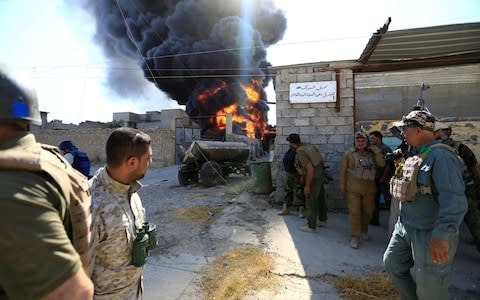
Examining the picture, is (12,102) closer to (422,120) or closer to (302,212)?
(422,120)

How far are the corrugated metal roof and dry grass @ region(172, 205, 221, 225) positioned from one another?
13.9ft

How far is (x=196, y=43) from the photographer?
29.9 meters

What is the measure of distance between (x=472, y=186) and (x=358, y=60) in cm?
317

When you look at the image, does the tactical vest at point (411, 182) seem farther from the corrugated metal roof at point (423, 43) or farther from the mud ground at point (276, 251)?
the corrugated metal roof at point (423, 43)

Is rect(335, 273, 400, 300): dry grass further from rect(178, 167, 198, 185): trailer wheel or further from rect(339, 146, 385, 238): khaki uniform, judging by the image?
rect(178, 167, 198, 185): trailer wheel

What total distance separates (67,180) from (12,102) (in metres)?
0.28

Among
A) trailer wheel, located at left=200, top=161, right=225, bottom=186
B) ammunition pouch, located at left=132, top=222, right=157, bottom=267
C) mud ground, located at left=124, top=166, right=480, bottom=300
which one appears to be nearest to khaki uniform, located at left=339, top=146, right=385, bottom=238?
mud ground, located at left=124, top=166, right=480, bottom=300

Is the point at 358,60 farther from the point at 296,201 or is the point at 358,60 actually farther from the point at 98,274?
the point at 98,274

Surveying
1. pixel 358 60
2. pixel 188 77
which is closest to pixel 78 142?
pixel 188 77

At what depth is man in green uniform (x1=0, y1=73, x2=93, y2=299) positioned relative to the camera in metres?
0.77

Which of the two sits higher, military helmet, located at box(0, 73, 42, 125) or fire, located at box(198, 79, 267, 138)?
fire, located at box(198, 79, 267, 138)

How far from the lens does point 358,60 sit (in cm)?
612

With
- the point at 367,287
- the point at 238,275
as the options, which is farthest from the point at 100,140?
the point at 367,287

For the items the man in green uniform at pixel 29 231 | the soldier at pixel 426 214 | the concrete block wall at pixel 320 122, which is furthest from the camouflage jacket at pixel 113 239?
the concrete block wall at pixel 320 122
